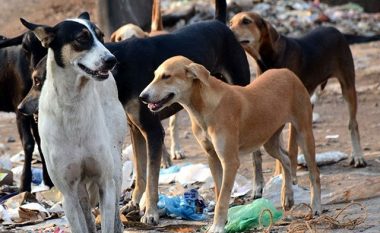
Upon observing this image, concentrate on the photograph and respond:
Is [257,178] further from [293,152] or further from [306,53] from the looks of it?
[306,53]

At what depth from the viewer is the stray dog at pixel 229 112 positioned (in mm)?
6961

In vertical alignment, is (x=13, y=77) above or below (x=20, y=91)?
above

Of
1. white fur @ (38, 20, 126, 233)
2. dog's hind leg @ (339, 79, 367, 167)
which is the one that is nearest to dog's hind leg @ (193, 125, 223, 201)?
white fur @ (38, 20, 126, 233)

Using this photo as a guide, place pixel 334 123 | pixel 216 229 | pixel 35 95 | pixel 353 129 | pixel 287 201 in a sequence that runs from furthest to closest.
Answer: pixel 334 123, pixel 353 129, pixel 287 201, pixel 35 95, pixel 216 229

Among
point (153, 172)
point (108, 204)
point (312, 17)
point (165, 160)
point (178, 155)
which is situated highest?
point (108, 204)

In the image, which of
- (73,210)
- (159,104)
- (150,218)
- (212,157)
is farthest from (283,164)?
(73,210)

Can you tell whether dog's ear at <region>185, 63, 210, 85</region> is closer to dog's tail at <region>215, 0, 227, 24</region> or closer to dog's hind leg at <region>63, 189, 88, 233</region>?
dog's hind leg at <region>63, 189, 88, 233</region>

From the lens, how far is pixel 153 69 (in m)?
8.03

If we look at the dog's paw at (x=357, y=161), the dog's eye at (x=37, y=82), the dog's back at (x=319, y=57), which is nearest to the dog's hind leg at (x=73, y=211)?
the dog's eye at (x=37, y=82)

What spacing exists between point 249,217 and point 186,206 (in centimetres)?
82

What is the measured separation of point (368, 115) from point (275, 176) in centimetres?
391

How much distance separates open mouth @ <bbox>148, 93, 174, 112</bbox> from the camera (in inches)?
270

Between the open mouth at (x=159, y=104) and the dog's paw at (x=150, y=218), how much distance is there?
44.3 inches

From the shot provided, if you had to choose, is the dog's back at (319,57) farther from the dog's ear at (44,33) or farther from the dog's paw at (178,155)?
the dog's ear at (44,33)
